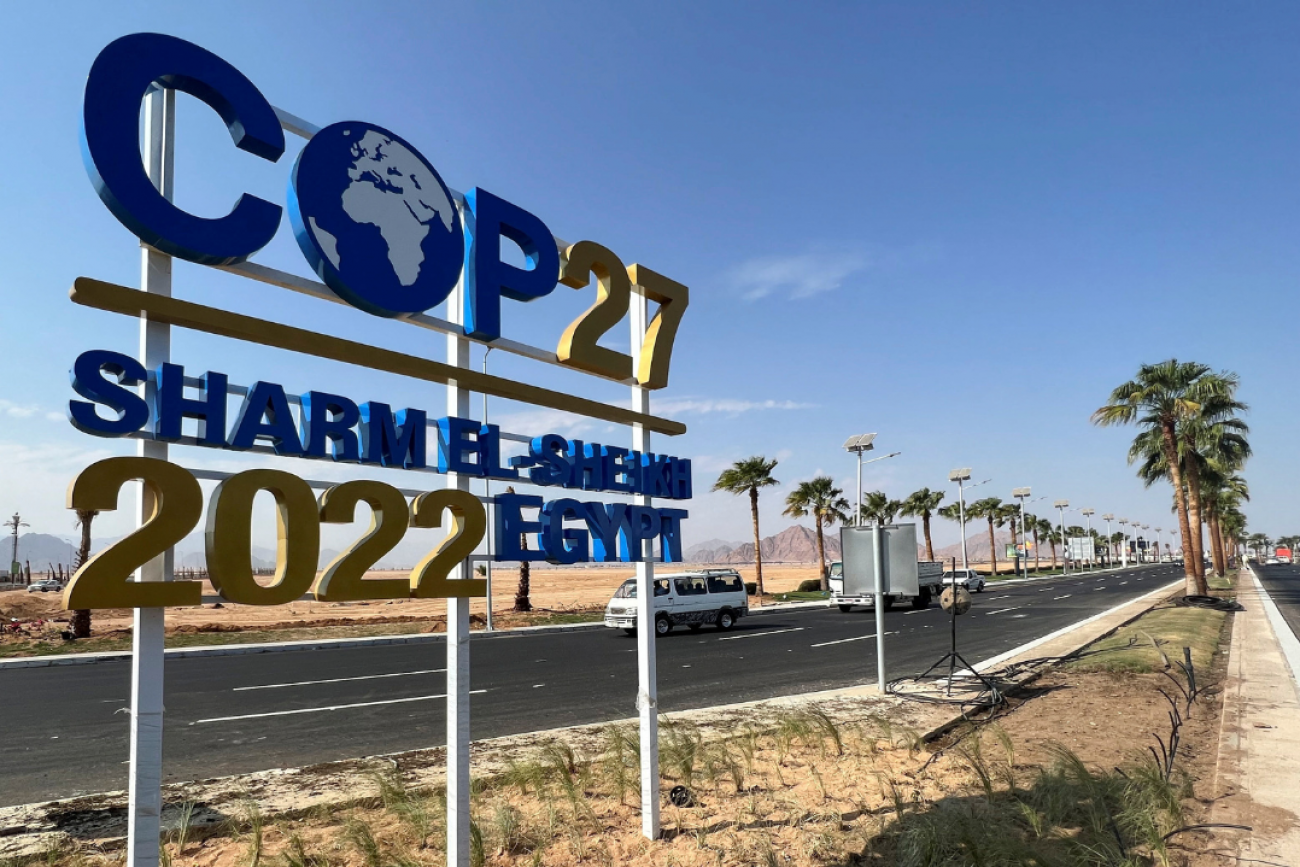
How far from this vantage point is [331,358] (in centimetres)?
525

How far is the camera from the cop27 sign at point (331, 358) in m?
4.17

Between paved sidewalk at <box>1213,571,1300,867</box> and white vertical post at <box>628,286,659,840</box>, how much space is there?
4467 mm

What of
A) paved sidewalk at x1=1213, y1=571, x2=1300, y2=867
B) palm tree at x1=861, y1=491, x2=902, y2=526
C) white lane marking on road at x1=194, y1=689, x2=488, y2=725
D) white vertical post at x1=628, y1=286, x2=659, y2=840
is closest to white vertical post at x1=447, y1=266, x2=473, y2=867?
white vertical post at x1=628, y1=286, x2=659, y2=840

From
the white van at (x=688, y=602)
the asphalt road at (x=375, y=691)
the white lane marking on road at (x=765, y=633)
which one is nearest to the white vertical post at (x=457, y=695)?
the asphalt road at (x=375, y=691)

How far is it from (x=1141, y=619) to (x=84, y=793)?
1094 inches

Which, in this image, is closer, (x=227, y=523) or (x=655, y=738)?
(x=227, y=523)

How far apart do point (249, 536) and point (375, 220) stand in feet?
7.75

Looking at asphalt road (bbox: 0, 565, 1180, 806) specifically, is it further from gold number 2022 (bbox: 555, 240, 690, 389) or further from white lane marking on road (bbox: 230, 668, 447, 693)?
gold number 2022 (bbox: 555, 240, 690, 389)

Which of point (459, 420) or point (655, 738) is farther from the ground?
point (459, 420)

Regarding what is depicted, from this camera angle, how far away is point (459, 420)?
591 cm

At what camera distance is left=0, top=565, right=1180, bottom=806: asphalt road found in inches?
416

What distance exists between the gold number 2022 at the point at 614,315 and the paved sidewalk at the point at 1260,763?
623cm

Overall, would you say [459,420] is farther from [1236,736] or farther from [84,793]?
[1236,736]

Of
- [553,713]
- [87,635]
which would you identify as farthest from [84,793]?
[87,635]
